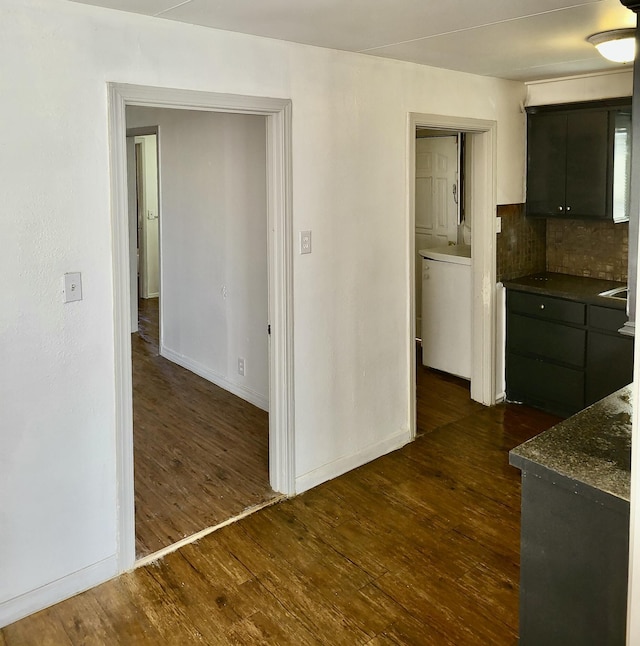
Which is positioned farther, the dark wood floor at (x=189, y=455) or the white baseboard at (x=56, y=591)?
the dark wood floor at (x=189, y=455)

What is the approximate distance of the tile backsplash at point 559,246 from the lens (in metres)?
4.57

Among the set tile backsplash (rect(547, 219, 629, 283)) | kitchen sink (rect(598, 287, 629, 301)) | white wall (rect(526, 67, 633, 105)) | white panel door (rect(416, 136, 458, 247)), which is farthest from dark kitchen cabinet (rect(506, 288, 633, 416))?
white panel door (rect(416, 136, 458, 247))

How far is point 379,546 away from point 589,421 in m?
1.31

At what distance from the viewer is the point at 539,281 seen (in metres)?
4.61

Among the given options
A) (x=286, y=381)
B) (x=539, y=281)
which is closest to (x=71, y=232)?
(x=286, y=381)

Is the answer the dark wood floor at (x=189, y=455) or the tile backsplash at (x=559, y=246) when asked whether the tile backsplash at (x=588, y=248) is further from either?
the dark wood floor at (x=189, y=455)

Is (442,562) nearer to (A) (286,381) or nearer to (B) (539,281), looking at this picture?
(A) (286,381)

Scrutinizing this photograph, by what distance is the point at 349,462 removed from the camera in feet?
12.2

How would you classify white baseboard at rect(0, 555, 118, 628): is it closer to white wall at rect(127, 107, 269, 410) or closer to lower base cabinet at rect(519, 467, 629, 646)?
lower base cabinet at rect(519, 467, 629, 646)

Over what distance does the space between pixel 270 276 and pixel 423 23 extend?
4.40 feet

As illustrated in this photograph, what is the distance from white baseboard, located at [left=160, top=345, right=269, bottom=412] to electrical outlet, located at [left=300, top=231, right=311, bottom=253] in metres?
1.60

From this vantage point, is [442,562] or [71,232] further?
[442,562]

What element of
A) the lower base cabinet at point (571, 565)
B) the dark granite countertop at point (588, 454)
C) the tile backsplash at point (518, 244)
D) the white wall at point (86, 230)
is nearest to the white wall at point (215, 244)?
the white wall at point (86, 230)

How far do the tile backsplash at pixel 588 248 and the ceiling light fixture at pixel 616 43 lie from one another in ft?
5.22
